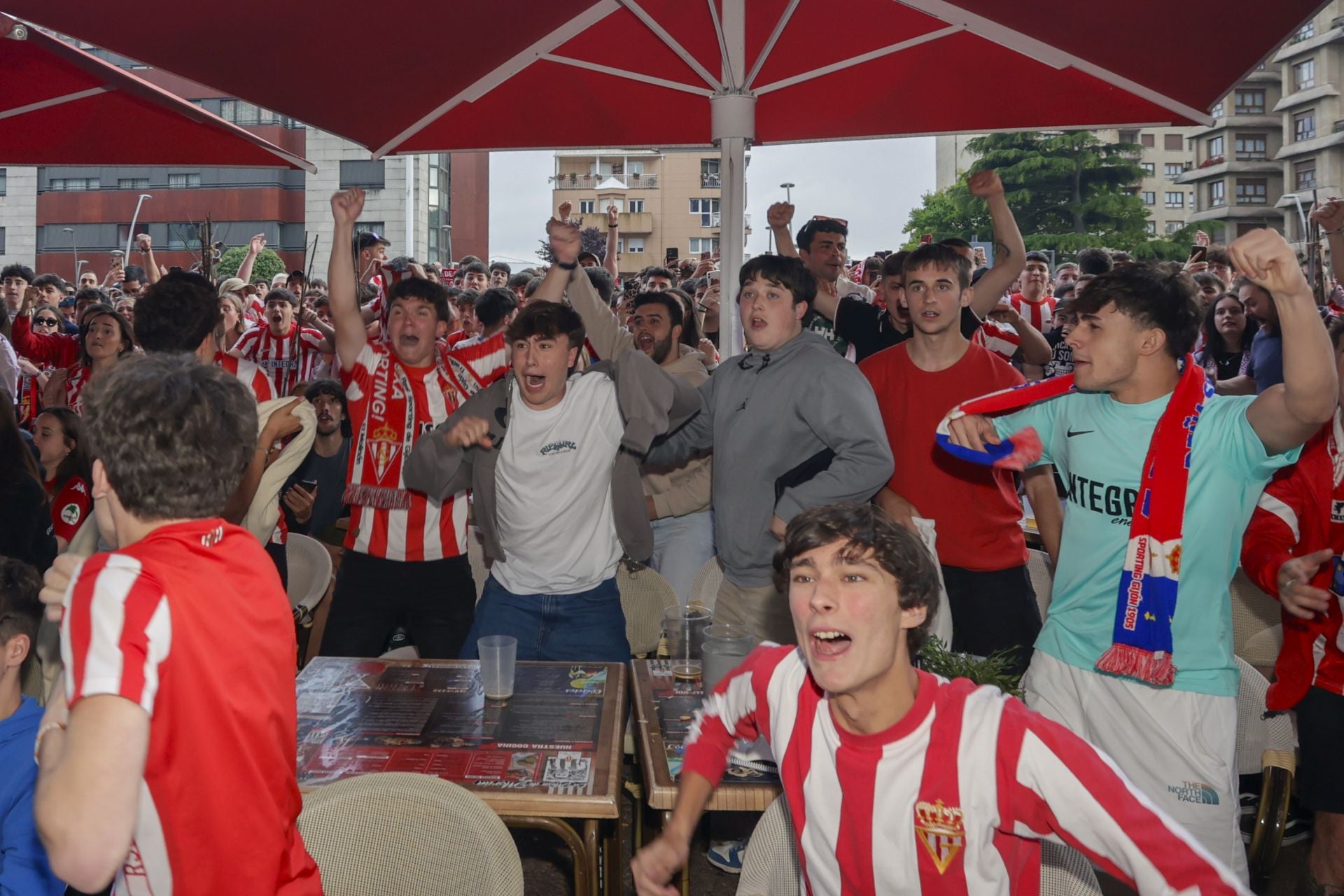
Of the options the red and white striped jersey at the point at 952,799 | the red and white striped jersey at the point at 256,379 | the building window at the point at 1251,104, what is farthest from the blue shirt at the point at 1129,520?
the building window at the point at 1251,104

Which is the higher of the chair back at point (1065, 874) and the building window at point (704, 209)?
the building window at point (704, 209)

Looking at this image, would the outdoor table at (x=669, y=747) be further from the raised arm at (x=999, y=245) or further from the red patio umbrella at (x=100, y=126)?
the red patio umbrella at (x=100, y=126)

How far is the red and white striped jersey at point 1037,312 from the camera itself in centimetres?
838

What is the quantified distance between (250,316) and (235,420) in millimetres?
9567

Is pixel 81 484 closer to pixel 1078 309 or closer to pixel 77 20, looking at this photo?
pixel 77 20

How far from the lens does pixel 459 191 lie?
53.7 meters

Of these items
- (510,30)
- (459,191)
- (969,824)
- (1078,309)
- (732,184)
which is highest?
(459,191)

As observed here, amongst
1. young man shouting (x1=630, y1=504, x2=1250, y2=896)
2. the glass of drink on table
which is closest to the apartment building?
the glass of drink on table

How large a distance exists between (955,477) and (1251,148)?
67281 millimetres

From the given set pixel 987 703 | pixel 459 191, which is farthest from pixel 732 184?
pixel 459 191

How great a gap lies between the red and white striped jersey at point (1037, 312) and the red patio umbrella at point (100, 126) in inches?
230

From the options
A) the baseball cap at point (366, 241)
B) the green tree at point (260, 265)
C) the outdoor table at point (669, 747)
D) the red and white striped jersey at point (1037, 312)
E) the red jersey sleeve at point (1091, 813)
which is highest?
the green tree at point (260, 265)

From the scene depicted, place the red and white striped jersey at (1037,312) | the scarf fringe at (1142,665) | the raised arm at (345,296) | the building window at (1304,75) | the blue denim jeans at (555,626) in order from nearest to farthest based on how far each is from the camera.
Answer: the scarf fringe at (1142,665) < the blue denim jeans at (555,626) < the raised arm at (345,296) < the red and white striped jersey at (1037,312) < the building window at (1304,75)

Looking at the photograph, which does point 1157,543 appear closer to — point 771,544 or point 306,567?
point 771,544
